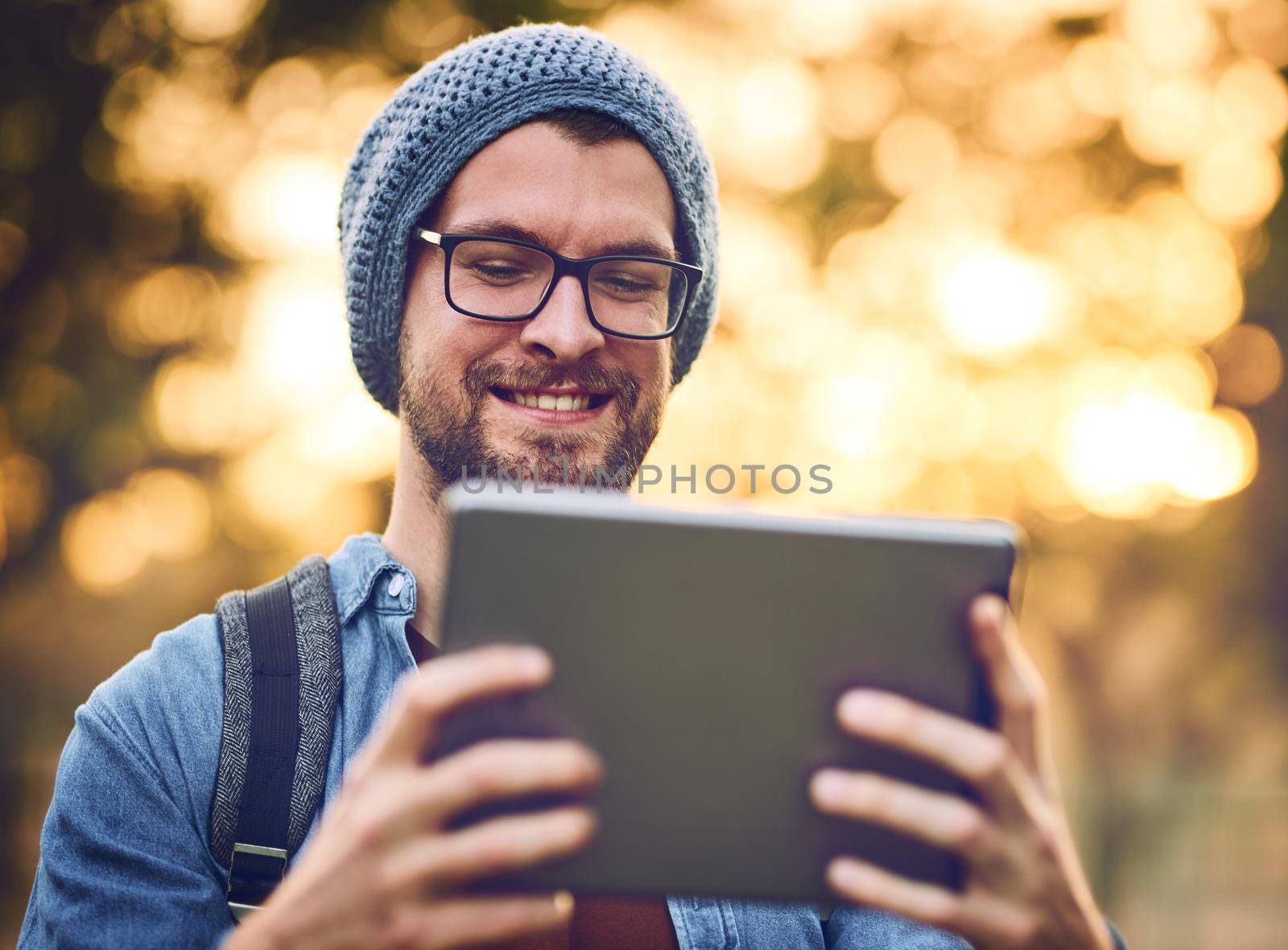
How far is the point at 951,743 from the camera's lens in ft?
4.05

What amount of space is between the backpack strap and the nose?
0.67 metres

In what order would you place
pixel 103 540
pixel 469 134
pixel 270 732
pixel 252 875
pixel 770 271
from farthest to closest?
pixel 770 271
pixel 103 540
pixel 469 134
pixel 270 732
pixel 252 875

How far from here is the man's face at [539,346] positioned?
228 centimetres

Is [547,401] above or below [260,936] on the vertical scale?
above

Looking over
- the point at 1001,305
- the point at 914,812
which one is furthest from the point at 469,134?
the point at 1001,305

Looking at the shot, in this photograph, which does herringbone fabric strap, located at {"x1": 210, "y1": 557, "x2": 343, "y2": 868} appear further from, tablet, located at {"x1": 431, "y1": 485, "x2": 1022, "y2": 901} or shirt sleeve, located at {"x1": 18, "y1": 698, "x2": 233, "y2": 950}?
tablet, located at {"x1": 431, "y1": 485, "x2": 1022, "y2": 901}

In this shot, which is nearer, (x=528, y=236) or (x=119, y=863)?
(x=119, y=863)

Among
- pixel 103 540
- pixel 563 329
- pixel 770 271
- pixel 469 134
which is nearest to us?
pixel 563 329

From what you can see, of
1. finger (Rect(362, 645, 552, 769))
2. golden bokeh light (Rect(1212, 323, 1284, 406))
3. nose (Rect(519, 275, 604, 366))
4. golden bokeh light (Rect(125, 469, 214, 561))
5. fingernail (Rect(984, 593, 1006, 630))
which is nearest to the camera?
finger (Rect(362, 645, 552, 769))

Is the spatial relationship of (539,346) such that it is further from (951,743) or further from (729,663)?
(951,743)

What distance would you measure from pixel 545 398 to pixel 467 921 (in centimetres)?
129

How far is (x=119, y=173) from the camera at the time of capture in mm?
8289

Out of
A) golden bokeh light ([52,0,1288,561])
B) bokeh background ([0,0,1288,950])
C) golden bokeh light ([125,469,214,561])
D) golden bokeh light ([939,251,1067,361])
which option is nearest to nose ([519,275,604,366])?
bokeh background ([0,0,1288,950])

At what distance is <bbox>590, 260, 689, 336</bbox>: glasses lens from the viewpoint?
234cm
